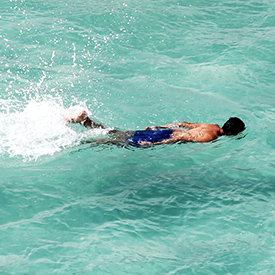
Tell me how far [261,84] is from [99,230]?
17.1 feet

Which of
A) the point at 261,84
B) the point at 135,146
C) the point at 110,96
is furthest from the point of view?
the point at 261,84

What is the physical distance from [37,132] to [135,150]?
1.50 metres

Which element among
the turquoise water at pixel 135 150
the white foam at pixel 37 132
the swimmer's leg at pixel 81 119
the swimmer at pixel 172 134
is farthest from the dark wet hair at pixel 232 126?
the swimmer's leg at pixel 81 119

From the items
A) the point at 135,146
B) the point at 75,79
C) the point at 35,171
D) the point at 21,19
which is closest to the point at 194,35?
the point at 75,79

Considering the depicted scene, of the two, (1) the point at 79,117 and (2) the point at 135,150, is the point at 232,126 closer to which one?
(2) the point at 135,150

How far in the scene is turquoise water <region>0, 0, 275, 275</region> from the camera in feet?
16.5

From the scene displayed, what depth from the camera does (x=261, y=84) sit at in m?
9.05

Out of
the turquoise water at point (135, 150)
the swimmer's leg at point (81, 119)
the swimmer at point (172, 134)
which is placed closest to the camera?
the turquoise water at point (135, 150)

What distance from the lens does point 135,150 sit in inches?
268

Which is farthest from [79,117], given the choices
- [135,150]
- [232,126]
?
[232,126]

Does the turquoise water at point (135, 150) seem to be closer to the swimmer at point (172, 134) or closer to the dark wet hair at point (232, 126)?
the swimmer at point (172, 134)

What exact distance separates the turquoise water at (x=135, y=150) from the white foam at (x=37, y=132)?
0.07 feet

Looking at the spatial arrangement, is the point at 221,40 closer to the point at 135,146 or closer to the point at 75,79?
the point at 75,79

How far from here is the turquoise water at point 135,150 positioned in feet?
16.5
